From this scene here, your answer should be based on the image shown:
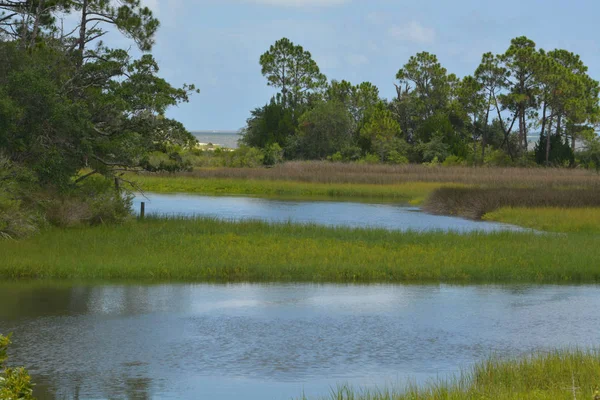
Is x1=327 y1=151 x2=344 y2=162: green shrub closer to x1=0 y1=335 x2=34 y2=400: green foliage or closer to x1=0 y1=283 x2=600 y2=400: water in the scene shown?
x1=0 y1=283 x2=600 y2=400: water

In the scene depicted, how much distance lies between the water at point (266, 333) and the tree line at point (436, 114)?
Result: 58212 mm

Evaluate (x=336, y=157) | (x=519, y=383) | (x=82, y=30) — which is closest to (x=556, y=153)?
(x=336, y=157)

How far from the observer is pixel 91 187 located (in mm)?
29859

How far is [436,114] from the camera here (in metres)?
91.9

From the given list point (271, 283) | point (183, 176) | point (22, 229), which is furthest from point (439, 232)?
point (183, 176)

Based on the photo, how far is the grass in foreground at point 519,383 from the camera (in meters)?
→ 9.01

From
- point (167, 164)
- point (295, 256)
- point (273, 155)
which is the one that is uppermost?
point (273, 155)

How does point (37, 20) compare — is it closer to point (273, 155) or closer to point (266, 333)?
point (266, 333)

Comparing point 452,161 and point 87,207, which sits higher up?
point 452,161

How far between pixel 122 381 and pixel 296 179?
55091 millimetres

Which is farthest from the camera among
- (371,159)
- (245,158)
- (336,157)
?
(245,158)

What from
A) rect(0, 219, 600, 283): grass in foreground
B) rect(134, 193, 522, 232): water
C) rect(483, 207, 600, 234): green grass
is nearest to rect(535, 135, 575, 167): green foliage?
rect(134, 193, 522, 232): water

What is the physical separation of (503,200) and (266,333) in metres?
28.5

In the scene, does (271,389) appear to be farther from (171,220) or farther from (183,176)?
(183,176)
